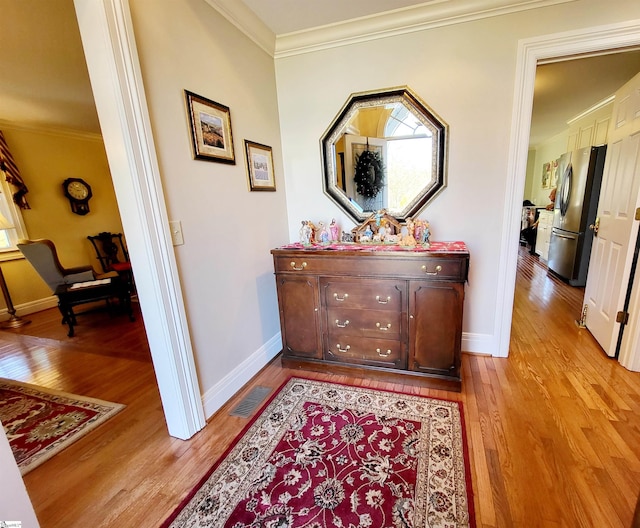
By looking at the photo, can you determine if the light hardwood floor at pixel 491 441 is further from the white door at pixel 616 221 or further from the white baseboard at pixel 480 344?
the white door at pixel 616 221

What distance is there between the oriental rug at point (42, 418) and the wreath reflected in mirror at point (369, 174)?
2.35 meters

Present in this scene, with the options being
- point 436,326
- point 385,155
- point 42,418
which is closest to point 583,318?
point 436,326

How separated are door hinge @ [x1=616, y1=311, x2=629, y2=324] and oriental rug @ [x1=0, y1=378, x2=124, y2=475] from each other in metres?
3.52

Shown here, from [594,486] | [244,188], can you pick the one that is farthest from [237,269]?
[594,486]

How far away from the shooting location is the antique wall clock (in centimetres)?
423

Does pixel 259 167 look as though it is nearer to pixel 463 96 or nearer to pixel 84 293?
pixel 463 96

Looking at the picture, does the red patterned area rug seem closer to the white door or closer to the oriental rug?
the oriental rug

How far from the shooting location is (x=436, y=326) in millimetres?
1843

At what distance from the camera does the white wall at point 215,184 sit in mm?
1452

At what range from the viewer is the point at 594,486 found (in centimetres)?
124

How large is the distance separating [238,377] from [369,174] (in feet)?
5.99

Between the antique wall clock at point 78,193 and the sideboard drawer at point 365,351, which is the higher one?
the antique wall clock at point 78,193

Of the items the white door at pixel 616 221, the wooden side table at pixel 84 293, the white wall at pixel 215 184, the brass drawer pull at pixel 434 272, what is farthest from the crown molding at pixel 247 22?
the wooden side table at pixel 84 293

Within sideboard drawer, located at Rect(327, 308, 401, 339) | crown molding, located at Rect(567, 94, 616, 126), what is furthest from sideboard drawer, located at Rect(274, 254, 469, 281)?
crown molding, located at Rect(567, 94, 616, 126)
